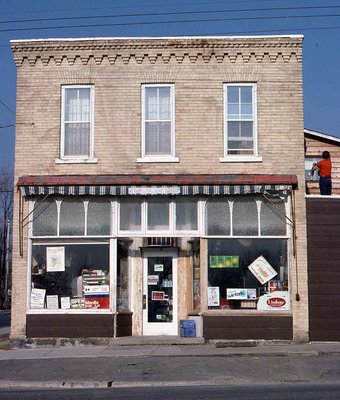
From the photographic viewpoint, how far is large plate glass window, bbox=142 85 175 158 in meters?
17.8

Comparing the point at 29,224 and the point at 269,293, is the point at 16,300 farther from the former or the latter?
the point at 269,293

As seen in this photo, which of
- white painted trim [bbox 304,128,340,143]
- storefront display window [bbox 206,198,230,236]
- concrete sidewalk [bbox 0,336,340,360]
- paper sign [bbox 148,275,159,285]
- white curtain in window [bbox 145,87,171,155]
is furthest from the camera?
white painted trim [bbox 304,128,340,143]

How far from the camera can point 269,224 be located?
1731 cm

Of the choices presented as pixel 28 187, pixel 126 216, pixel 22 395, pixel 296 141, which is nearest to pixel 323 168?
pixel 296 141

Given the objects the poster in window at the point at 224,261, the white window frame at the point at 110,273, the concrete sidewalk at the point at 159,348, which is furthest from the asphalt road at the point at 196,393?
the poster in window at the point at 224,261

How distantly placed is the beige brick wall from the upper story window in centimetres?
17

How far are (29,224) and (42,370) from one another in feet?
16.3

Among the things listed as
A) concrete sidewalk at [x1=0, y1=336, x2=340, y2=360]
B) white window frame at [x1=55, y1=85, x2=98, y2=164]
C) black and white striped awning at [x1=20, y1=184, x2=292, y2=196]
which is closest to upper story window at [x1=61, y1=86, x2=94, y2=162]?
white window frame at [x1=55, y1=85, x2=98, y2=164]

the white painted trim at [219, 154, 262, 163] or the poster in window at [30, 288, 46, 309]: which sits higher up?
the white painted trim at [219, 154, 262, 163]

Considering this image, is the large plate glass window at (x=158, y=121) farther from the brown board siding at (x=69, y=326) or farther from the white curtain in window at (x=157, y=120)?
the brown board siding at (x=69, y=326)

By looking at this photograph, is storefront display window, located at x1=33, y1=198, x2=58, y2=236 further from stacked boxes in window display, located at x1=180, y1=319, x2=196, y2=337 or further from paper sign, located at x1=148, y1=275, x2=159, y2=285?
stacked boxes in window display, located at x1=180, y1=319, x2=196, y2=337

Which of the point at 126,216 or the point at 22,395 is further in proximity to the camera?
the point at 126,216

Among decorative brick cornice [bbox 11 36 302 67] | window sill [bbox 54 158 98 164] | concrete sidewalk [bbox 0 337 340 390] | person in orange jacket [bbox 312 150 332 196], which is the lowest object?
concrete sidewalk [bbox 0 337 340 390]

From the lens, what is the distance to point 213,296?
17.2m
